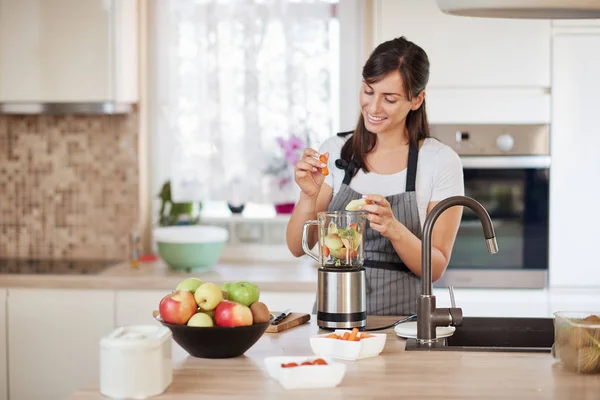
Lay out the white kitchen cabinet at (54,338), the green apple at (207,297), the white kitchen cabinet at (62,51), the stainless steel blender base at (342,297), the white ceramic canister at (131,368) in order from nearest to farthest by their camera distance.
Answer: the white ceramic canister at (131,368), the green apple at (207,297), the stainless steel blender base at (342,297), the white kitchen cabinet at (54,338), the white kitchen cabinet at (62,51)

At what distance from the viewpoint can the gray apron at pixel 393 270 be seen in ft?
8.50

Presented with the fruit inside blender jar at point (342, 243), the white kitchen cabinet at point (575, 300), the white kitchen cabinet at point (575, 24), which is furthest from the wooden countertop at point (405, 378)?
the white kitchen cabinet at point (575, 24)

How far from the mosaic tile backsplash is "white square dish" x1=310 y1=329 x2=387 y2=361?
7.80ft

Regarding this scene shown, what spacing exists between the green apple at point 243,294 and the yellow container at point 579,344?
2.20 ft

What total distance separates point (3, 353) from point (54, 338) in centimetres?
23

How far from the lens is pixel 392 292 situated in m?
2.59

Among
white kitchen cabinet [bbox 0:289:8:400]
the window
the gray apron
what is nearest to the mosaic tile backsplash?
the window

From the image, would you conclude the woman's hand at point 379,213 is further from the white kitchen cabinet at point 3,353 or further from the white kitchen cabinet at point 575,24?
the white kitchen cabinet at point 3,353

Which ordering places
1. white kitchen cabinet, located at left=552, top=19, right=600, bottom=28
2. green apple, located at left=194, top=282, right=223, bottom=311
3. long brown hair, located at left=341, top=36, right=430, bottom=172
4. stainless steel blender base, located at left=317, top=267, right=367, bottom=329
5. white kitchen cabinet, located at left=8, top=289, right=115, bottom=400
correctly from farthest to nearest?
1. white kitchen cabinet, located at left=8, top=289, right=115, bottom=400
2. white kitchen cabinet, located at left=552, top=19, right=600, bottom=28
3. long brown hair, located at left=341, top=36, right=430, bottom=172
4. stainless steel blender base, located at left=317, top=267, right=367, bottom=329
5. green apple, located at left=194, top=282, right=223, bottom=311

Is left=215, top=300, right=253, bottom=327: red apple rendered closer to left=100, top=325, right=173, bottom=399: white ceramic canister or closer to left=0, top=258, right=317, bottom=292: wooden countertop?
left=100, top=325, right=173, bottom=399: white ceramic canister

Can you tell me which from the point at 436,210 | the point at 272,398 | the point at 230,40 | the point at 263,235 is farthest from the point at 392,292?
the point at 230,40

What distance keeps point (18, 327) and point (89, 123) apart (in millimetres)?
1052

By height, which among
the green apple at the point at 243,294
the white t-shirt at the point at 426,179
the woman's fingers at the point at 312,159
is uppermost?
the woman's fingers at the point at 312,159

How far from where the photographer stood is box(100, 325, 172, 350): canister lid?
168 cm
